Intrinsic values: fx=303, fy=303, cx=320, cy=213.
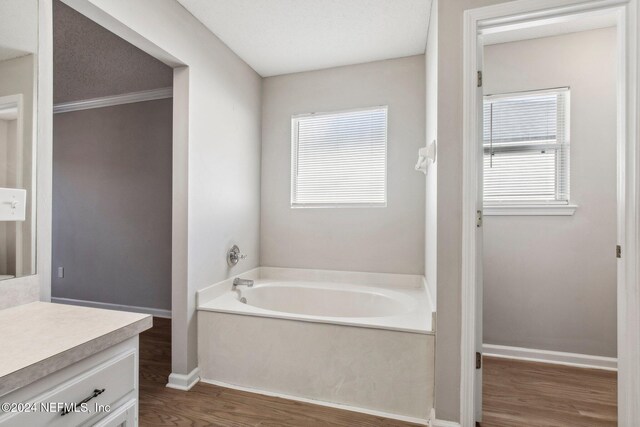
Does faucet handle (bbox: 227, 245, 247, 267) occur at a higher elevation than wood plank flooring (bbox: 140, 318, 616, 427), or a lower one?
higher

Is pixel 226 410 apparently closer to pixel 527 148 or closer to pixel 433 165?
pixel 433 165

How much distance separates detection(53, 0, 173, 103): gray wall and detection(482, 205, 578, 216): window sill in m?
3.15

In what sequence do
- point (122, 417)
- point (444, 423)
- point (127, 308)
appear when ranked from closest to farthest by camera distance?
point (122, 417), point (444, 423), point (127, 308)

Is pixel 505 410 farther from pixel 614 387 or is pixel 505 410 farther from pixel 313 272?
pixel 313 272

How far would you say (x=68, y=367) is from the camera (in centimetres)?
77

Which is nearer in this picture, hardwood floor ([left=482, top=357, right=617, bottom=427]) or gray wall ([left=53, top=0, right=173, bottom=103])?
hardwood floor ([left=482, top=357, right=617, bottom=427])

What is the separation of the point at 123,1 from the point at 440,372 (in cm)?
256

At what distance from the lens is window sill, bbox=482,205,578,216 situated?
237cm

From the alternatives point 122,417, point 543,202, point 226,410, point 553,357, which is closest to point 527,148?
point 543,202

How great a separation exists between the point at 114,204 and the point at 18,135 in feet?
8.84

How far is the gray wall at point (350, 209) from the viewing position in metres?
2.70

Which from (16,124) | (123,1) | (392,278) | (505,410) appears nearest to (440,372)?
(505,410)

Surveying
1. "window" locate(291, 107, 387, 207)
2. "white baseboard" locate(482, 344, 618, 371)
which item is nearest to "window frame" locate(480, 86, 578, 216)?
"window" locate(291, 107, 387, 207)

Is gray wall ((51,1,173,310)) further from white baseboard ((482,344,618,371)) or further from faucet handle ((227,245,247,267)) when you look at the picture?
white baseboard ((482,344,618,371))
